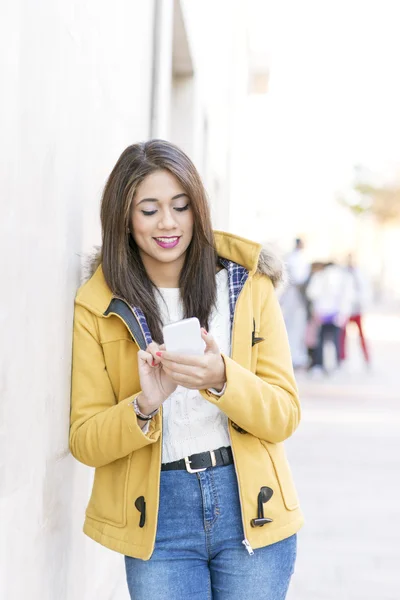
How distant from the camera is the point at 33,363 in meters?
2.11

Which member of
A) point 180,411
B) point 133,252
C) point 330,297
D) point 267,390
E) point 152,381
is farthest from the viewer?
point 330,297

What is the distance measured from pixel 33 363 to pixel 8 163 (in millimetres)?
540

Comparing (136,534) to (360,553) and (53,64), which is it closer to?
(53,64)

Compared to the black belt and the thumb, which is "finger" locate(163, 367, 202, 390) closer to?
the thumb

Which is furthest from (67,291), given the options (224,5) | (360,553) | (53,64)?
(224,5)

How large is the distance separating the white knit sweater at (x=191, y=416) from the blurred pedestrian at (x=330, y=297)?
10.7 meters

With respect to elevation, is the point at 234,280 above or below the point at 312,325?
above

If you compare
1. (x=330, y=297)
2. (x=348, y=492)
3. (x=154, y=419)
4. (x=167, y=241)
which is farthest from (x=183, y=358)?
(x=330, y=297)

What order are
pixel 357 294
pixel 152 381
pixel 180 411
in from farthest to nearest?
1. pixel 357 294
2. pixel 180 411
3. pixel 152 381

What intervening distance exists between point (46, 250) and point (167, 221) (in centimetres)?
33

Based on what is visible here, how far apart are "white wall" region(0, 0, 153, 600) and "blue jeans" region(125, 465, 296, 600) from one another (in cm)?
32

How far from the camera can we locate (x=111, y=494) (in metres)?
2.28

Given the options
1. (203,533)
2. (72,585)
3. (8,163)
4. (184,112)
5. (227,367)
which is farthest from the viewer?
(184,112)

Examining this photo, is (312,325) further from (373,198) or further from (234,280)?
(373,198)
